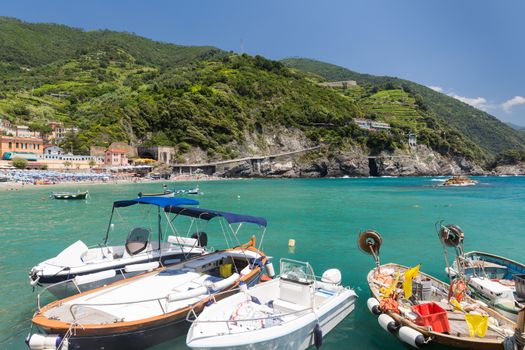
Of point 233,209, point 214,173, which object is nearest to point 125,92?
point 214,173

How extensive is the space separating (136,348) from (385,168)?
127 m

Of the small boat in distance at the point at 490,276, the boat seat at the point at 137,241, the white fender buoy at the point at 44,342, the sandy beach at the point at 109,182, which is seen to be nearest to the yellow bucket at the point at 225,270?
the boat seat at the point at 137,241

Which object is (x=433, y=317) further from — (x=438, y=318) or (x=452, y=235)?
(x=452, y=235)

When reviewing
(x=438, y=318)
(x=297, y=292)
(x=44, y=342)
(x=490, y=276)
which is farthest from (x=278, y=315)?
(x=490, y=276)

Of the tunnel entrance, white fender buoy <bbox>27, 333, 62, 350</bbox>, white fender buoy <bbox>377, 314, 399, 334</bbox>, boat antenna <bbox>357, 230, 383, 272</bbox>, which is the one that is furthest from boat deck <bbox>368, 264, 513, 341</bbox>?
the tunnel entrance

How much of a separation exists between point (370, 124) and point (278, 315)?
142955mm

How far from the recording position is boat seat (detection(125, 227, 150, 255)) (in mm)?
14430

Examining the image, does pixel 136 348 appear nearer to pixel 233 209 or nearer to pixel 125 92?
pixel 233 209

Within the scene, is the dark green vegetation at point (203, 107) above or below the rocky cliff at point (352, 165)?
above

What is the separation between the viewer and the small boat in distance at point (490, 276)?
11.0m

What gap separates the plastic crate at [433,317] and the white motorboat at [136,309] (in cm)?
540

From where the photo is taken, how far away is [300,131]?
128 metres

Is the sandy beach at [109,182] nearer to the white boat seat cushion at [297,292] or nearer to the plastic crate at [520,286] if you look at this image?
the white boat seat cushion at [297,292]

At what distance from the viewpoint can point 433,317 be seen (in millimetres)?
8961
